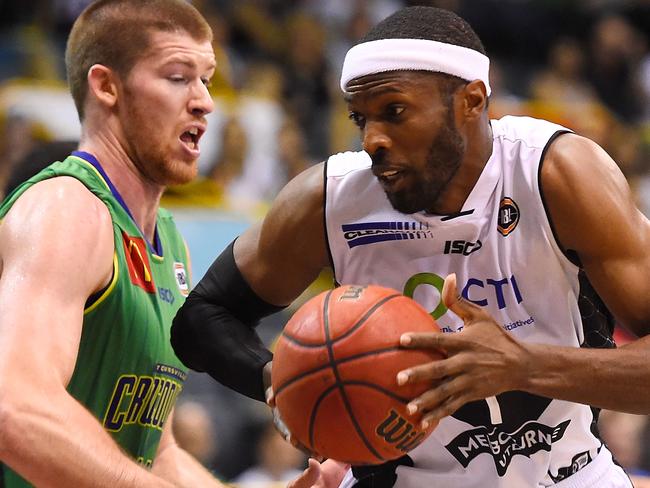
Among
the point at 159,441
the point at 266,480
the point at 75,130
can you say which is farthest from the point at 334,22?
the point at 159,441

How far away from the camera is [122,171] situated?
157 inches

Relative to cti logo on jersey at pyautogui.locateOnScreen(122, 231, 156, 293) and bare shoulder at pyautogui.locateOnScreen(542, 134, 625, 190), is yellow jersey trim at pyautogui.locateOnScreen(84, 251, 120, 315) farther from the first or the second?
bare shoulder at pyautogui.locateOnScreen(542, 134, 625, 190)

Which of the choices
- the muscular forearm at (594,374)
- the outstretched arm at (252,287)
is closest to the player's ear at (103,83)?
the outstretched arm at (252,287)

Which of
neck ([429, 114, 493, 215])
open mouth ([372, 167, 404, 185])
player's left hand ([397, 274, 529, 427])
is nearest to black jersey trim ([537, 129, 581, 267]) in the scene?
neck ([429, 114, 493, 215])

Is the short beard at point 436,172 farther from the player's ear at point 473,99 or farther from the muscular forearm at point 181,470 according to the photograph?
the muscular forearm at point 181,470

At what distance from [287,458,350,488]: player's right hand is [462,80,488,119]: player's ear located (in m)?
1.28

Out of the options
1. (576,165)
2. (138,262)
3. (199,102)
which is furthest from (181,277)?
(576,165)

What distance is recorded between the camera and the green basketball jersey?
3.65 m

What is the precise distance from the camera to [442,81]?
3.41 m

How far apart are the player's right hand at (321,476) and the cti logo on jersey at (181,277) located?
2.92 feet

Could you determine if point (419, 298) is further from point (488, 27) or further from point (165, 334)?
point (488, 27)

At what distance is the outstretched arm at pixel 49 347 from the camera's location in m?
2.96

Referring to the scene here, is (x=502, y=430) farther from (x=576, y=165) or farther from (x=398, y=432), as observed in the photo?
(x=576, y=165)

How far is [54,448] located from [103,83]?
153 centimetres
